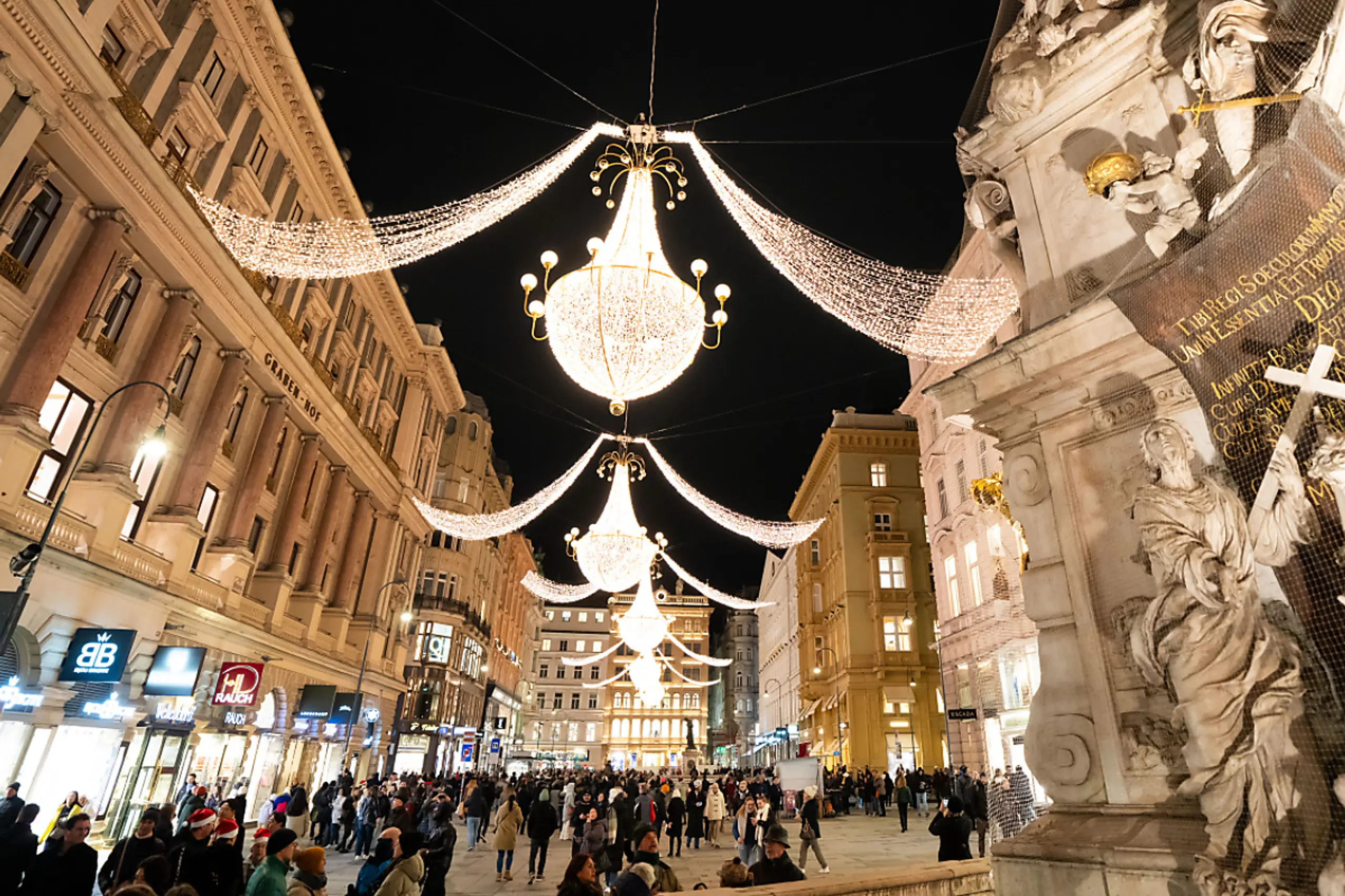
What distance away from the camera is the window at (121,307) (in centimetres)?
Result: 1795

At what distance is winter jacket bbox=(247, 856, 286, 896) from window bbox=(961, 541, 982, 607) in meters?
23.9

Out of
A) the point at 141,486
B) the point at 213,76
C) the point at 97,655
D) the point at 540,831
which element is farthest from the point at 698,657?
the point at 213,76

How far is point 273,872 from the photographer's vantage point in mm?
5844

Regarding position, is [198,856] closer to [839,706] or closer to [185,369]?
[185,369]

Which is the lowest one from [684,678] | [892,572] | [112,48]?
[684,678]

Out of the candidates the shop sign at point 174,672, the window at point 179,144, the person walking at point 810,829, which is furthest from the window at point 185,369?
the person walking at point 810,829

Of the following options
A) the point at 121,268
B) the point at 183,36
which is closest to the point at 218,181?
the point at 183,36

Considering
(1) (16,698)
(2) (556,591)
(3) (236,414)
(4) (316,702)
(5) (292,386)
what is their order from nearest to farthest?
1. (1) (16,698)
2. (3) (236,414)
3. (5) (292,386)
4. (4) (316,702)
5. (2) (556,591)

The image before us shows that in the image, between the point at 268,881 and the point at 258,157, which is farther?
the point at 258,157

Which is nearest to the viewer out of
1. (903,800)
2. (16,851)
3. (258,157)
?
(16,851)

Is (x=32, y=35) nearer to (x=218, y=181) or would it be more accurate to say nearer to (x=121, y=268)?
(x=121, y=268)

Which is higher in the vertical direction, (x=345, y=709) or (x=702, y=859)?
(x=345, y=709)

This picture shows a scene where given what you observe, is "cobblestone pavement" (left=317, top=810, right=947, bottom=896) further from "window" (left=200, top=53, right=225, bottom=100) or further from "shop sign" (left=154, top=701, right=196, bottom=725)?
"window" (left=200, top=53, right=225, bottom=100)

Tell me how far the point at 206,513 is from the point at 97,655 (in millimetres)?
8526
